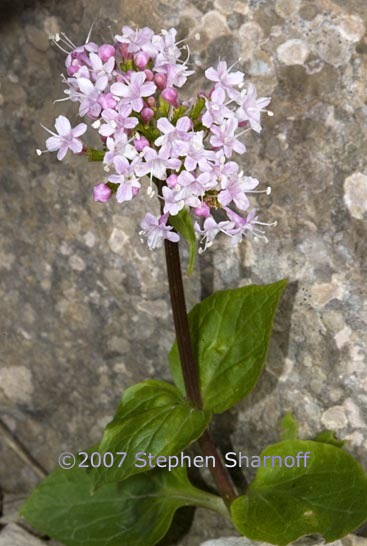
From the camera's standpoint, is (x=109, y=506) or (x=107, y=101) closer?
(x=107, y=101)

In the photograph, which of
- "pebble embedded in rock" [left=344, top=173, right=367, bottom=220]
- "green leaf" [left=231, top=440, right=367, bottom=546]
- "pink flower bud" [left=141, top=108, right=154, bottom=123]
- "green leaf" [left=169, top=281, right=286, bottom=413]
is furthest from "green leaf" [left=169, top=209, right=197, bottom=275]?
"green leaf" [left=231, top=440, right=367, bottom=546]

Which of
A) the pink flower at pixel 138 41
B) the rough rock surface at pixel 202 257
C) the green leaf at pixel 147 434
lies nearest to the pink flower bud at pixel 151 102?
the pink flower at pixel 138 41

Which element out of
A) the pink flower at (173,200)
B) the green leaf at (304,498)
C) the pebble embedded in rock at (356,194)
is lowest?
the green leaf at (304,498)

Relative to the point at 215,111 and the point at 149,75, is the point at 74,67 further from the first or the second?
the point at 215,111

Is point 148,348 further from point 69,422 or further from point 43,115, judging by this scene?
point 43,115

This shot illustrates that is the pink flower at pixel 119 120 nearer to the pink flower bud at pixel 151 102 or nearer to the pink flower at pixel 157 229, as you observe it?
the pink flower bud at pixel 151 102

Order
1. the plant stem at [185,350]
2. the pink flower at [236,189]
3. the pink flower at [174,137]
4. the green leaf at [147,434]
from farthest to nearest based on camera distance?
the green leaf at [147,434] < the plant stem at [185,350] < the pink flower at [236,189] < the pink flower at [174,137]

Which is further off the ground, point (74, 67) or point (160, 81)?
point (74, 67)

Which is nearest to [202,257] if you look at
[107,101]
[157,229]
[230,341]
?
[230,341]
